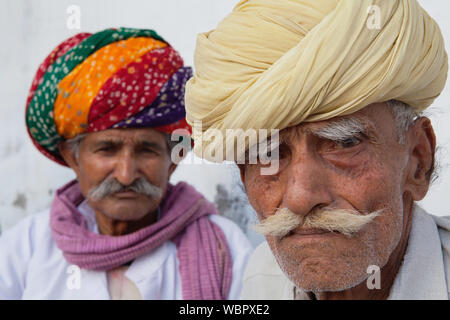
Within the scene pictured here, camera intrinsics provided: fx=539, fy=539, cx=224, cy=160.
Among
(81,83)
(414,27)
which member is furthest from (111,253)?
(414,27)

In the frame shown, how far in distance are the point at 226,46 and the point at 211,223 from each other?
63.6 inches

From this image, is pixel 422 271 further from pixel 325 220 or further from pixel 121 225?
pixel 121 225

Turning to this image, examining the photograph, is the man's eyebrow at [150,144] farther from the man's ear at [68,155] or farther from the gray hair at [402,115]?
the gray hair at [402,115]

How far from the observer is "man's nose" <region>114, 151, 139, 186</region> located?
269 cm

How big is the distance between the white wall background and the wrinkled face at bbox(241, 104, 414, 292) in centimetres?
215

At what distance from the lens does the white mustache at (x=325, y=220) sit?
1419mm

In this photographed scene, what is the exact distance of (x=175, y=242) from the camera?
293cm

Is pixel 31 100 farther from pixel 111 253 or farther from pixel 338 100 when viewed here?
pixel 338 100

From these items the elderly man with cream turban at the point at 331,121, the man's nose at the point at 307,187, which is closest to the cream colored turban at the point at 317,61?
the elderly man with cream turban at the point at 331,121

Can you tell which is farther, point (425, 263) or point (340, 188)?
point (425, 263)

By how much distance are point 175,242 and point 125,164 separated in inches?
21.0

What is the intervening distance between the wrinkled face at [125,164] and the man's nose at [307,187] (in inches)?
55.6

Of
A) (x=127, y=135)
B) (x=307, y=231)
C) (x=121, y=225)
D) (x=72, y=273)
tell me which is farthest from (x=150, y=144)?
(x=307, y=231)

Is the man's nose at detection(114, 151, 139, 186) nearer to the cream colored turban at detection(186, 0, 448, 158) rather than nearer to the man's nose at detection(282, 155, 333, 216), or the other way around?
the cream colored turban at detection(186, 0, 448, 158)
